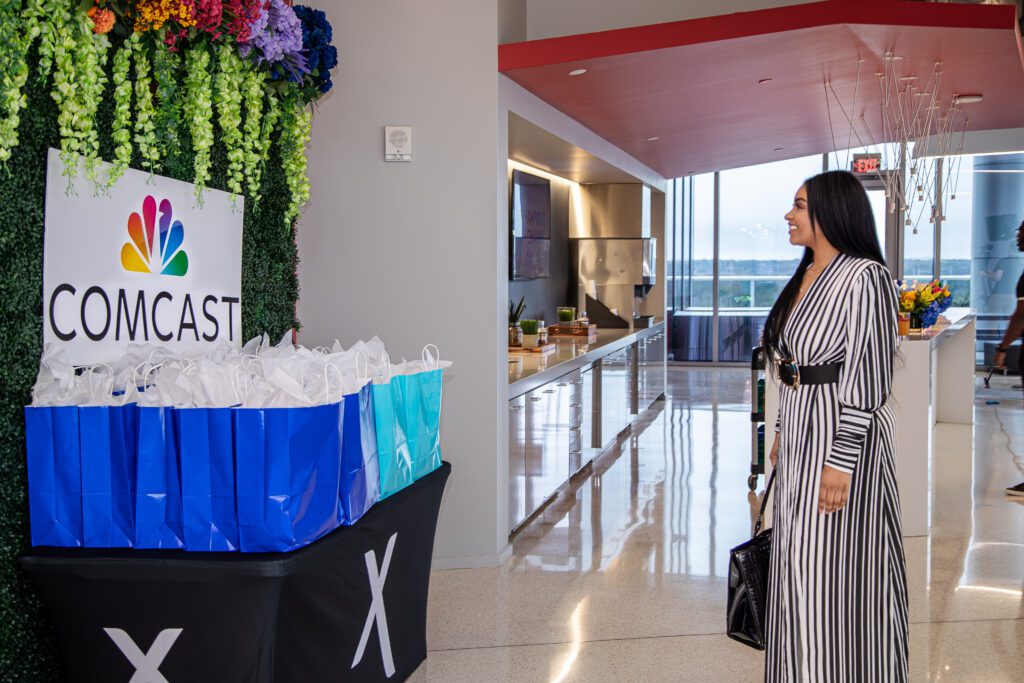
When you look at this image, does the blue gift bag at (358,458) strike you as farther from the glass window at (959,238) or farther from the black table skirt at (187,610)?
the glass window at (959,238)

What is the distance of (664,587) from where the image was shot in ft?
14.7

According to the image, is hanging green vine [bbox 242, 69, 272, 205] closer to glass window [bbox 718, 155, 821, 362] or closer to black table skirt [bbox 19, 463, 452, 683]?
black table skirt [bbox 19, 463, 452, 683]

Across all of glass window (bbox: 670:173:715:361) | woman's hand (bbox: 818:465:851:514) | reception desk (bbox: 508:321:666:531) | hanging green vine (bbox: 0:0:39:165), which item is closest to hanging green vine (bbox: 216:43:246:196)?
hanging green vine (bbox: 0:0:39:165)

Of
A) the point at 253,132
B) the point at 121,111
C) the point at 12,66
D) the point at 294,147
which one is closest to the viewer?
the point at 12,66

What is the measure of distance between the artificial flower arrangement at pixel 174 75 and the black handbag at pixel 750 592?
81.8 inches

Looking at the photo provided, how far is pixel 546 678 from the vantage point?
3475 millimetres

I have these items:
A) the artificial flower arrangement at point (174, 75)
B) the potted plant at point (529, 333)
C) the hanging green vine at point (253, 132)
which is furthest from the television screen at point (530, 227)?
the hanging green vine at point (253, 132)

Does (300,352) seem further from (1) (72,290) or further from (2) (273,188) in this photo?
(2) (273,188)

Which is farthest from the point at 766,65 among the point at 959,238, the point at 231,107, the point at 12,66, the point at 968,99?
the point at 959,238

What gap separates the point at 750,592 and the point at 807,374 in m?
0.69

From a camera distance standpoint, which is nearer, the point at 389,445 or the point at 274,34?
the point at 389,445

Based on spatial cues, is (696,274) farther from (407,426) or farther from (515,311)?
(407,426)

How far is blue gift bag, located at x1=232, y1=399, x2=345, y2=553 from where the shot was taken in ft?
7.84

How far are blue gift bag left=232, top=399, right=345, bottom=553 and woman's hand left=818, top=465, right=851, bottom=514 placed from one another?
4.34 ft
